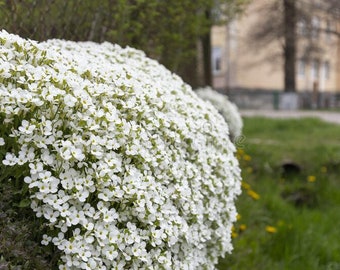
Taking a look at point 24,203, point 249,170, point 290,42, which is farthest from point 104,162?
point 290,42

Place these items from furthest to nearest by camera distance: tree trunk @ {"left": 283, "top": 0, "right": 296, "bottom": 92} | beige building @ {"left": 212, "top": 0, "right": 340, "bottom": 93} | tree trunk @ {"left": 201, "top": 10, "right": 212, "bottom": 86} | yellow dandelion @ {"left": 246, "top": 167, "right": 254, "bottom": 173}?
beige building @ {"left": 212, "top": 0, "right": 340, "bottom": 93} → tree trunk @ {"left": 283, "top": 0, "right": 296, "bottom": 92} → tree trunk @ {"left": 201, "top": 10, "right": 212, "bottom": 86} → yellow dandelion @ {"left": 246, "top": 167, "right": 254, "bottom": 173}

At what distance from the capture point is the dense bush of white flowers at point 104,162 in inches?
78.9

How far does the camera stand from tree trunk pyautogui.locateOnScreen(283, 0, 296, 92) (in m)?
21.0

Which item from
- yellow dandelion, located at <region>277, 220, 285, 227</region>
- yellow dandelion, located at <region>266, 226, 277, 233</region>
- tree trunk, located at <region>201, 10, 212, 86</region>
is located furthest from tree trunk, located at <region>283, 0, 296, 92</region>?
yellow dandelion, located at <region>266, 226, 277, 233</region>

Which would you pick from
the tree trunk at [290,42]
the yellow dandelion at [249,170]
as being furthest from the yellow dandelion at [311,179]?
the tree trunk at [290,42]

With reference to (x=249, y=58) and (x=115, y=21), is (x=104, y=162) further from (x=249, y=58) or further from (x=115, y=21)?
(x=249, y=58)

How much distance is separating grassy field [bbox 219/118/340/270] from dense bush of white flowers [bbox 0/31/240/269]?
1.22 m

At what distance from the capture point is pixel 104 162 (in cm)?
214

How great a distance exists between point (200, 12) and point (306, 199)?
2648 mm

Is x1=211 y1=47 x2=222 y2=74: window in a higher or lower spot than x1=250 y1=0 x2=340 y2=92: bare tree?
lower

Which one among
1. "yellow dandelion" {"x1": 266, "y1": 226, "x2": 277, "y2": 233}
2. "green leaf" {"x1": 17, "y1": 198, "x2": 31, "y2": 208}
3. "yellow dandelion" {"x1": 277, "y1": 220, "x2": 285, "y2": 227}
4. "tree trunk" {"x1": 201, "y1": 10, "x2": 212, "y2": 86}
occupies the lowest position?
"yellow dandelion" {"x1": 266, "y1": 226, "x2": 277, "y2": 233}

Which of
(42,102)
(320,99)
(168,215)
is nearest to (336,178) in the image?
(168,215)

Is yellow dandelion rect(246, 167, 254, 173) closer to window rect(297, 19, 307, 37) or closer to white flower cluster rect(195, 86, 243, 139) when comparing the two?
white flower cluster rect(195, 86, 243, 139)

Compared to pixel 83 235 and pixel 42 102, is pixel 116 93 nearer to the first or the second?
pixel 42 102
